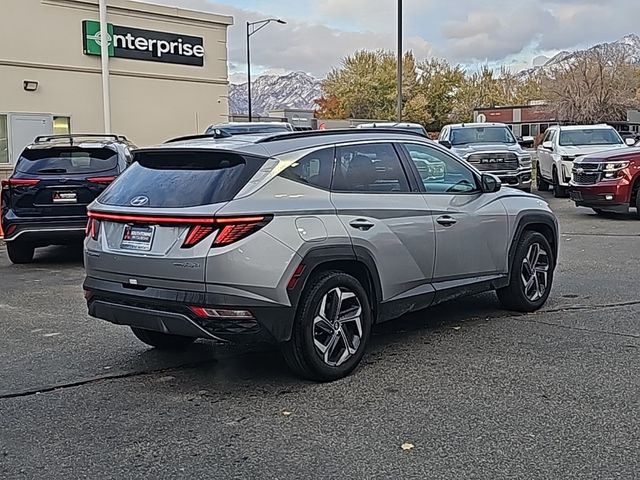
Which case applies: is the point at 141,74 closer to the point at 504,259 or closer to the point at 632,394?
the point at 504,259

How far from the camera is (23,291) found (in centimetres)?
930

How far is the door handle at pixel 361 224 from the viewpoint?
5.74 meters

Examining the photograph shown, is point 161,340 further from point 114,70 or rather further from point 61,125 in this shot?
point 114,70

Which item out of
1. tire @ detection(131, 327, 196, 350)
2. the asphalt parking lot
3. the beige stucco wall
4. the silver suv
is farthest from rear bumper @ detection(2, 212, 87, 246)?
the beige stucco wall

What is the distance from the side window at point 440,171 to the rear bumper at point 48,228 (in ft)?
18.7

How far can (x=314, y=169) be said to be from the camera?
18.9 feet

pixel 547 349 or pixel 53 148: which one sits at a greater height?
pixel 53 148

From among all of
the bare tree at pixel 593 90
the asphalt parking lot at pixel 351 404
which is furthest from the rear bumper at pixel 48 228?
the bare tree at pixel 593 90

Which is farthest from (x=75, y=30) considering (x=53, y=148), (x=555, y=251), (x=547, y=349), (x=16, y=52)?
(x=547, y=349)

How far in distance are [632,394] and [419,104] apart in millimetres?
63546

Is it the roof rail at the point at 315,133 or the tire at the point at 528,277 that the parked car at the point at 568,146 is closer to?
the tire at the point at 528,277

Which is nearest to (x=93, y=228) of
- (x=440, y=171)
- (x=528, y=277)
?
(x=440, y=171)

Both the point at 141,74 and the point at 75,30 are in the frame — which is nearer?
the point at 75,30

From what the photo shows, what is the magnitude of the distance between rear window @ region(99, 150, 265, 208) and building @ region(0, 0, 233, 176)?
16204mm
